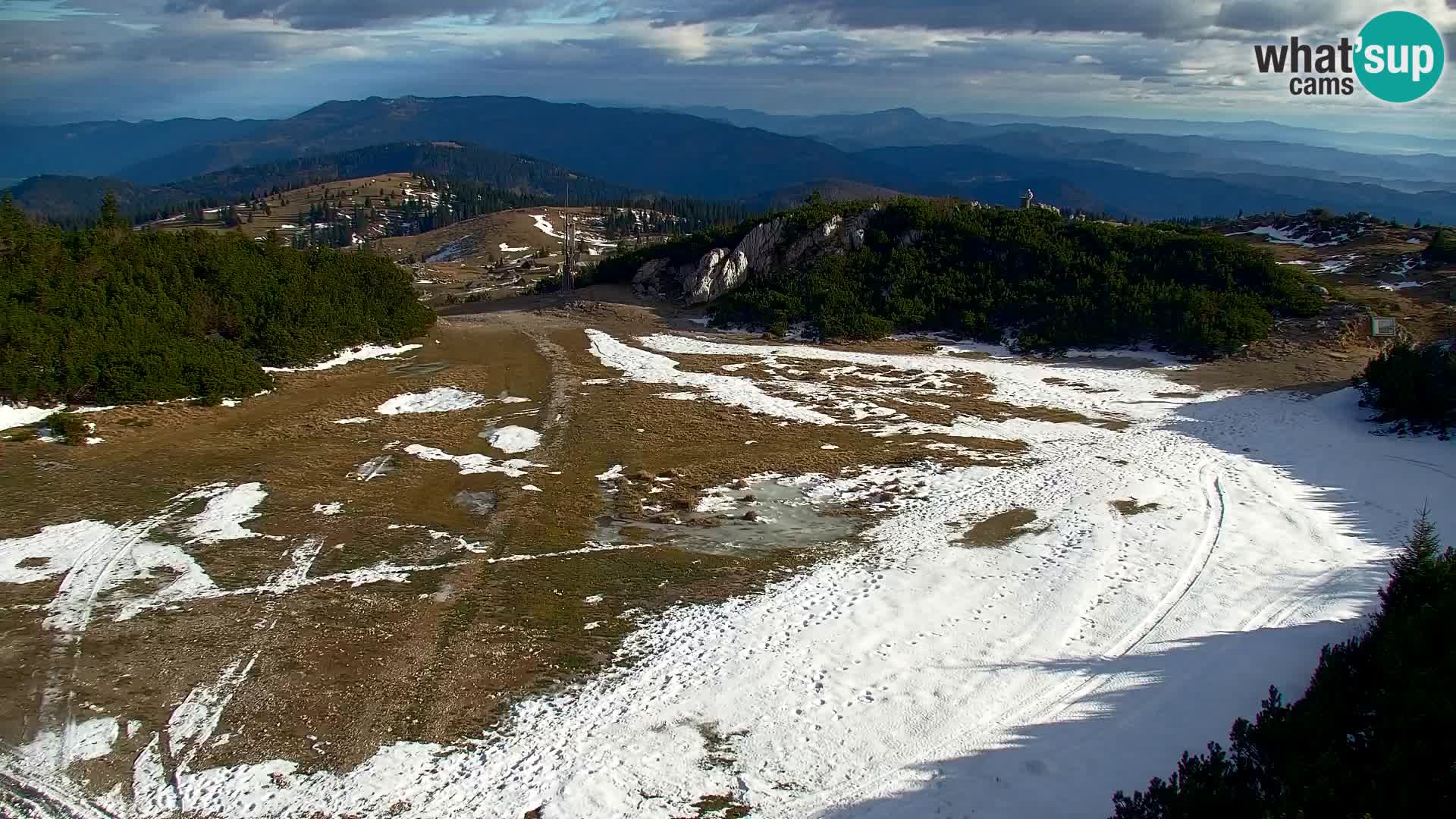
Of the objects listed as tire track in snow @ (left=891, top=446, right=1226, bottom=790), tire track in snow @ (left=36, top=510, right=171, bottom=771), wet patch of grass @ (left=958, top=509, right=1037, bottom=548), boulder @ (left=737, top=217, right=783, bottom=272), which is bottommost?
tire track in snow @ (left=891, top=446, right=1226, bottom=790)

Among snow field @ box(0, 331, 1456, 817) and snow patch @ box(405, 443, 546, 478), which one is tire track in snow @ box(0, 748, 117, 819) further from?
snow patch @ box(405, 443, 546, 478)

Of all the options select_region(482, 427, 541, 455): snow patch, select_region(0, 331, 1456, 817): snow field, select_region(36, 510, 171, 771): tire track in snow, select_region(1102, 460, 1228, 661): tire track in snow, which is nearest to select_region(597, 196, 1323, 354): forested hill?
select_region(0, 331, 1456, 817): snow field

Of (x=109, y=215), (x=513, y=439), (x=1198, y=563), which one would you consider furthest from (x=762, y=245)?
(x=1198, y=563)

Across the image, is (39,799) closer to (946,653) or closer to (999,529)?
(946,653)

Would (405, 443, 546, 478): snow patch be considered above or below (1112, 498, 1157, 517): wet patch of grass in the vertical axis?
above

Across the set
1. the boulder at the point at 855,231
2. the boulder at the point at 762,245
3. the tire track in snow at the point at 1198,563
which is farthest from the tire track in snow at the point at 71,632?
the boulder at the point at 855,231

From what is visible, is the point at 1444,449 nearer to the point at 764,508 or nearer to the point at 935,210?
the point at 764,508

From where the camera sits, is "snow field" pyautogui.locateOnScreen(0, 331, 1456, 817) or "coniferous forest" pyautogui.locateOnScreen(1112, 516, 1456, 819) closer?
"coniferous forest" pyautogui.locateOnScreen(1112, 516, 1456, 819)
